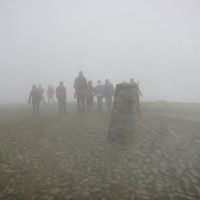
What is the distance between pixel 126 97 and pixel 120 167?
487 cm

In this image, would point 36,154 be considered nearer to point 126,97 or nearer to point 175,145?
point 126,97

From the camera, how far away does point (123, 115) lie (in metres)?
15.5

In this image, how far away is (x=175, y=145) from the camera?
609 inches

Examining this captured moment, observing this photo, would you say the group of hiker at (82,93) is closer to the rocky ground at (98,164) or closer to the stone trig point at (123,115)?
the rocky ground at (98,164)

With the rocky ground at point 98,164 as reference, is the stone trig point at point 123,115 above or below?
above

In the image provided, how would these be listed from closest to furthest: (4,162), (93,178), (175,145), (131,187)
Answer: (131,187)
(93,178)
(4,162)
(175,145)

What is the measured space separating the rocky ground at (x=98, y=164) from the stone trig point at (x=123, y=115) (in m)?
0.33

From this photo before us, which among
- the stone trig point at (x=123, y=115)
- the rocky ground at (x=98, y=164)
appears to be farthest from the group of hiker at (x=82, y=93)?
the stone trig point at (x=123, y=115)

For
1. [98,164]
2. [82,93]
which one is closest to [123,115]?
[98,164]

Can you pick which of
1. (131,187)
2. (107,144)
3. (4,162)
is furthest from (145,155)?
(4,162)

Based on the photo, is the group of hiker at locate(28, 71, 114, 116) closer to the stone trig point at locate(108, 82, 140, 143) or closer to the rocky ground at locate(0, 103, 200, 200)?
the rocky ground at locate(0, 103, 200, 200)

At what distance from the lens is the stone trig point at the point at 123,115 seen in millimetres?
15039

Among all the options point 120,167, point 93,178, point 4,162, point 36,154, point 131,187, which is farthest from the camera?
point 36,154

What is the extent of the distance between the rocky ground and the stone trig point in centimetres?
33
